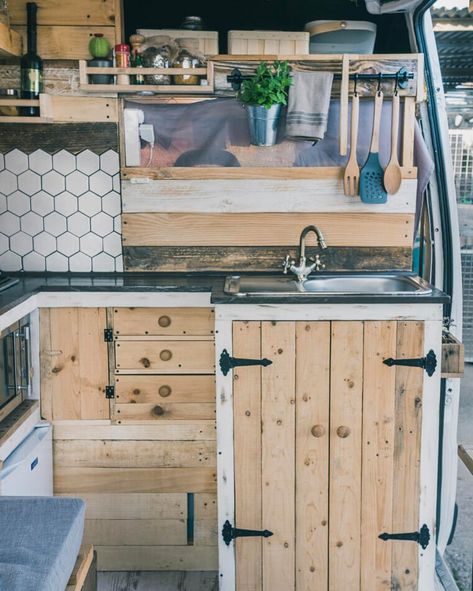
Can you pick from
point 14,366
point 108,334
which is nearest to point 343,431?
point 108,334

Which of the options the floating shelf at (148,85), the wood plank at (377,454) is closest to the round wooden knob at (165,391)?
the wood plank at (377,454)

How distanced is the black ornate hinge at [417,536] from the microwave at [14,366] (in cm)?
146

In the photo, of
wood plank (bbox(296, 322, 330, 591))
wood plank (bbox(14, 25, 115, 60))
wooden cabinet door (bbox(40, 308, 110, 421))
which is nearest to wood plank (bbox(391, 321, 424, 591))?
wood plank (bbox(296, 322, 330, 591))

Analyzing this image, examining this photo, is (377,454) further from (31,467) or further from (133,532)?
(31,467)

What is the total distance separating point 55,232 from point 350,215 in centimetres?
138

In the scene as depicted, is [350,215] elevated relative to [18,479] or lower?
elevated

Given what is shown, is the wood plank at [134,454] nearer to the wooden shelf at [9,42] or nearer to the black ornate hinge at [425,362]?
the black ornate hinge at [425,362]

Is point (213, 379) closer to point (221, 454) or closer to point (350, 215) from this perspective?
point (221, 454)

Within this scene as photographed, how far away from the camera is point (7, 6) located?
3352 millimetres

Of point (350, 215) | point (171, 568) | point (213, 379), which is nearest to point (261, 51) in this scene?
point (350, 215)

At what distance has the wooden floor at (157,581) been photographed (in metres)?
3.02

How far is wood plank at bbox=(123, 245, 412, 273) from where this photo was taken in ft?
11.6

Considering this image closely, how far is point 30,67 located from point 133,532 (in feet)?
6.73

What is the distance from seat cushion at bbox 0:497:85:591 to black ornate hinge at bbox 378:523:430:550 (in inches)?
50.4
